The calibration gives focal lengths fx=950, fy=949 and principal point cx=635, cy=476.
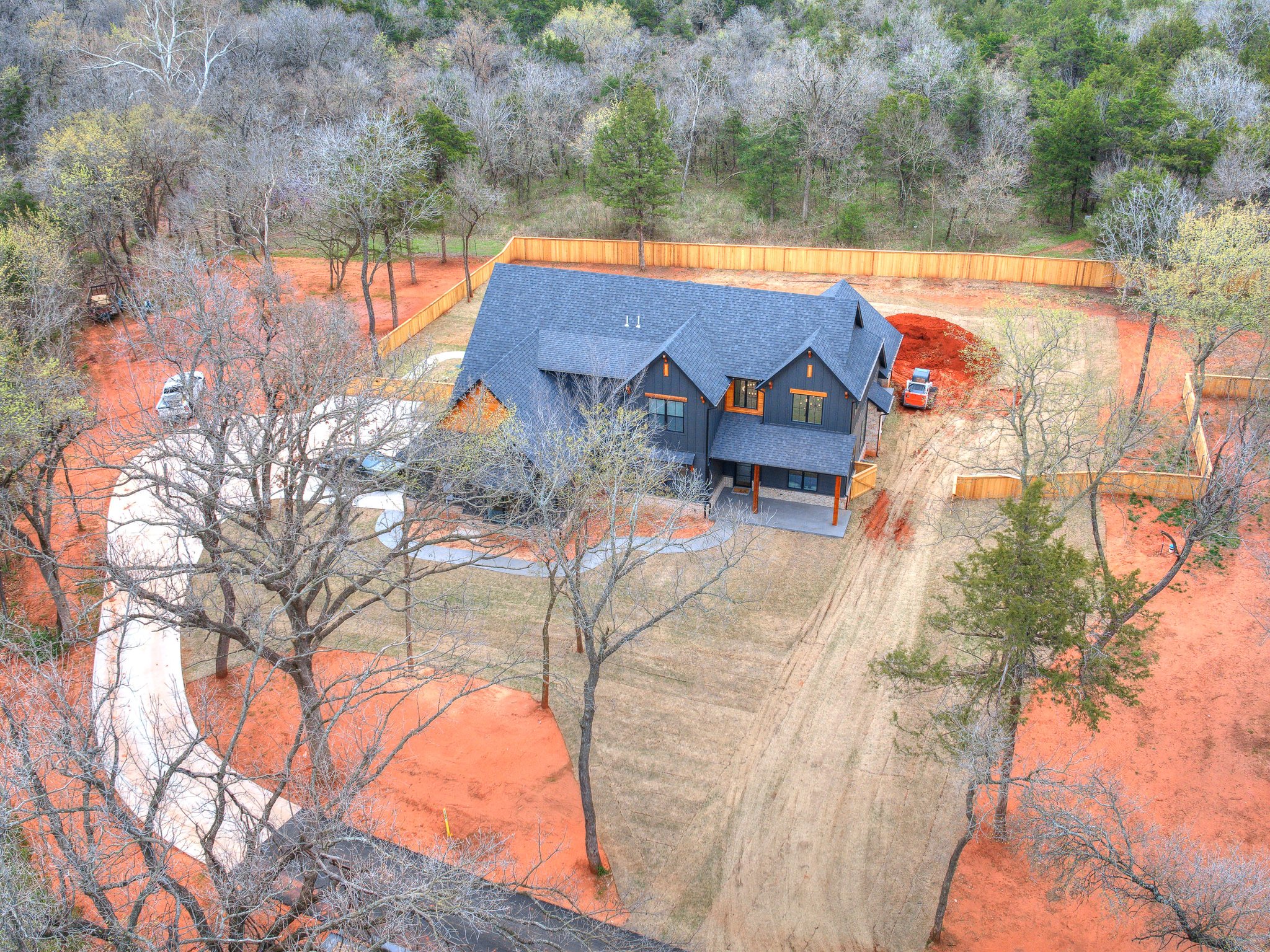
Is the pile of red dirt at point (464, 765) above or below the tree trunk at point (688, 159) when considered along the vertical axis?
below

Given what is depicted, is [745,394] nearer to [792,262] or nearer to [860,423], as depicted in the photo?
[860,423]

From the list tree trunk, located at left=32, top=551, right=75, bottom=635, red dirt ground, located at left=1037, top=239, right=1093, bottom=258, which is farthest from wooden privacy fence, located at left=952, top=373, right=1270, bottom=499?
tree trunk, located at left=32, top=551, right=75, bottom=635

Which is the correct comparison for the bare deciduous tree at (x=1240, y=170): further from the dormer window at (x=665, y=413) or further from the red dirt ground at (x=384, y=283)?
the red dirt ground at (x=384, y=283)

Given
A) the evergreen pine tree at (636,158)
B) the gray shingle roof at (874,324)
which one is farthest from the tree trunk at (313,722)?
the evergreen pine tree at (636,158)

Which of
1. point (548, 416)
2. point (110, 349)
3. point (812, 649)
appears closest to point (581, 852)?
point (812, 649)

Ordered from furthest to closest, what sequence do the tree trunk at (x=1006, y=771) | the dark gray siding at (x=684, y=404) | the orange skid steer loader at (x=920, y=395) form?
the orange skid steer loader at (x=920, y=395)
the dark gray siding at (x=684, y=404)
the tree trunk at (x=1006, y=771)

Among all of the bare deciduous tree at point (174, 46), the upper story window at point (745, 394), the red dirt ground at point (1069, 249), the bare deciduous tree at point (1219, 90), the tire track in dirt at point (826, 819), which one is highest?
the bare deciduous tree at point (174, 46)

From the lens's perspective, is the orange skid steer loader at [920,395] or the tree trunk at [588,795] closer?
the tree trunk at [588,795]
